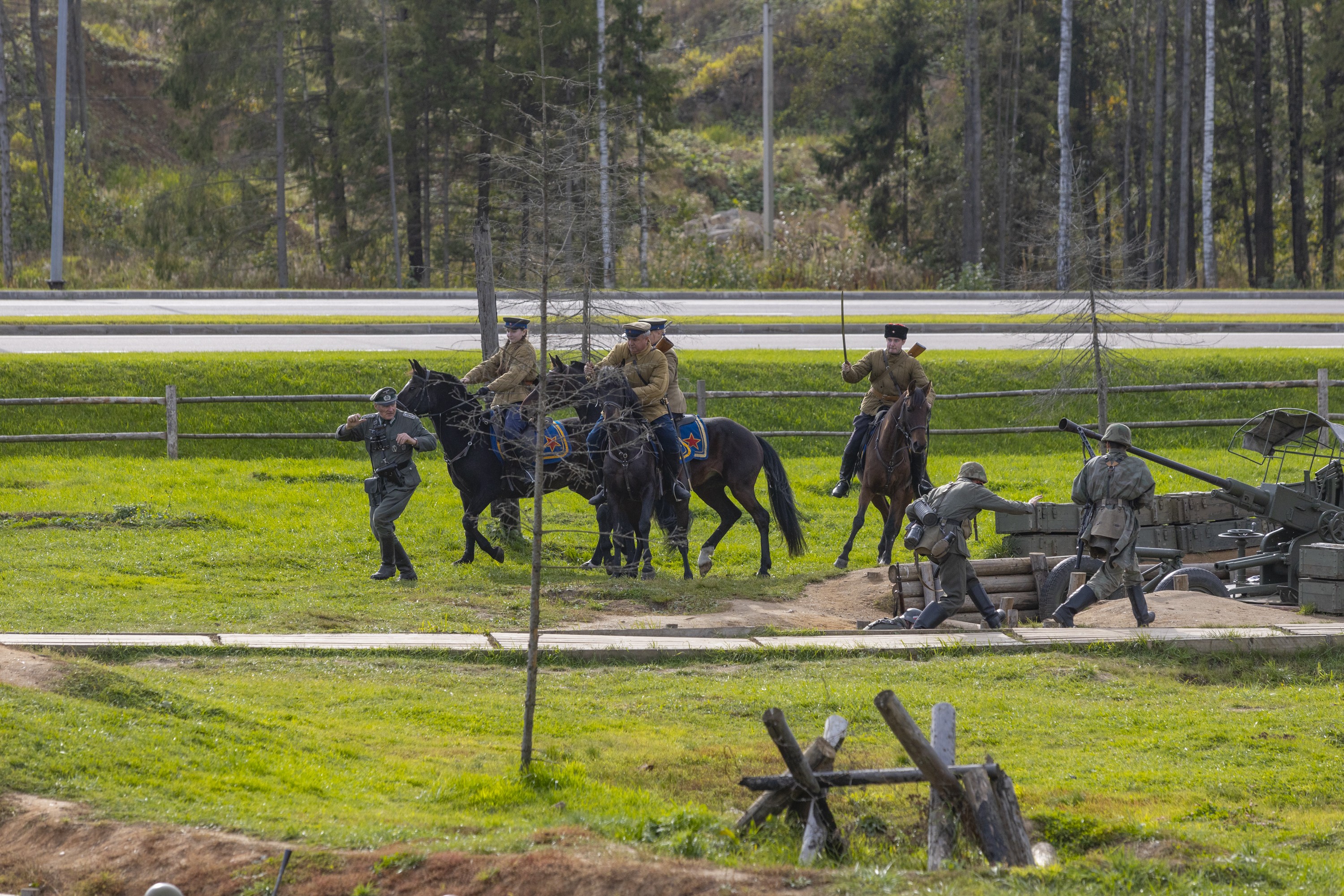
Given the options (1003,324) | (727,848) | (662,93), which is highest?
(662,93)

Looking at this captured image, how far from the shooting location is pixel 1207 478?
42.2 ft

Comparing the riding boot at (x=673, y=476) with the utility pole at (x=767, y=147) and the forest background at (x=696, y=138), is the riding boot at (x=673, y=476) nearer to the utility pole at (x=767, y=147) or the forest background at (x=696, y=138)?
the forest background at (x=696, y=138)

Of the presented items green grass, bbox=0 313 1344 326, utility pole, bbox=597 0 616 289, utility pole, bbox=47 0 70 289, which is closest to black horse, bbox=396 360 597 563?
utility pole, bbox=597 0 616 289

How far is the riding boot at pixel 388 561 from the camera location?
1345cm

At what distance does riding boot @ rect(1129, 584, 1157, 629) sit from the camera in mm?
11195

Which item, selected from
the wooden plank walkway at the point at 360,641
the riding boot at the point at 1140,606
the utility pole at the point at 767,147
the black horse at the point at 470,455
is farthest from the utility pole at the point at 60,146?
the riding boot at the point at 1140,606

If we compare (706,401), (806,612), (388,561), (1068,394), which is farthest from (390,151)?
(806,612)

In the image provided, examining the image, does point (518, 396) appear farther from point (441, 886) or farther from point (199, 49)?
point (199, 49)

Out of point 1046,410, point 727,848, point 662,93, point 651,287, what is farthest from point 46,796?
point 662,93

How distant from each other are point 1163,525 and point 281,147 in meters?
27.3

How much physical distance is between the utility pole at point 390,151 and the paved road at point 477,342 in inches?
444

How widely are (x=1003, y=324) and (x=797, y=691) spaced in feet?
61.8

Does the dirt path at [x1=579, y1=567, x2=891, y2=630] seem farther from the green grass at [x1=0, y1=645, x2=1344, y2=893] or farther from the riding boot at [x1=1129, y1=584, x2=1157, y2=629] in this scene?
the riding boot at [x1=1129, y1=584, x2=1157, y2=629]

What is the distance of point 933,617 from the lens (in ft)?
37.9
